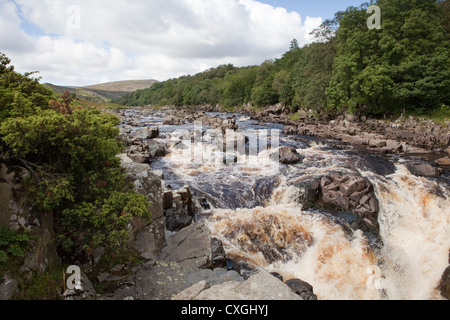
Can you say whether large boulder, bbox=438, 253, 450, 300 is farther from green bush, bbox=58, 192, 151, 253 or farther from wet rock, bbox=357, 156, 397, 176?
green bush, bbox=58, 192, 151, 253

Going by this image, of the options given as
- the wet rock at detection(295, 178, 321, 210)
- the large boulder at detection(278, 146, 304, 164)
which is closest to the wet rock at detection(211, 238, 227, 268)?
the wet rock at detection(295, 178, 321, 210)

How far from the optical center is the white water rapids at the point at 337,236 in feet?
35.7

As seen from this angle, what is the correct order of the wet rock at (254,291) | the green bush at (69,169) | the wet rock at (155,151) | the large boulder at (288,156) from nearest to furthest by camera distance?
the wet rock at (254,291)
the green bush at (69,169)
the large boulder at (288,156)
the wet rock at (155,151)

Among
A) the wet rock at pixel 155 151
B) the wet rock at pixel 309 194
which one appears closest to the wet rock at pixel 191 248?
the wet rock at pixel 309 194

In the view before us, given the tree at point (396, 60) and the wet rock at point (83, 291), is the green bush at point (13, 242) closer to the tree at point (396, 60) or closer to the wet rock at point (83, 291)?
the wet rock at point (83, 291)

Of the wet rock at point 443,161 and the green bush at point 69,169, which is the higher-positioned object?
the green bush at point 69,169

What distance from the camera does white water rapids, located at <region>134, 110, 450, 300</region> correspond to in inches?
429

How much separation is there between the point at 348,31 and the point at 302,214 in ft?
130

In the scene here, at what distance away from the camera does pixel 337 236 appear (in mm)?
12781

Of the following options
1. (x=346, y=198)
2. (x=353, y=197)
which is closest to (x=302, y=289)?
(x=346, y=198)

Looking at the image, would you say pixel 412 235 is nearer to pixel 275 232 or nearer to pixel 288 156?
pixel 275 232

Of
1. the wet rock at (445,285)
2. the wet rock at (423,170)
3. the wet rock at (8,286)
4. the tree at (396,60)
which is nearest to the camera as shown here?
the wet rock at (8,286)

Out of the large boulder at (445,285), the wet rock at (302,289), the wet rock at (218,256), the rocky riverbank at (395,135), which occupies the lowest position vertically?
the large boulder at (445,285)
